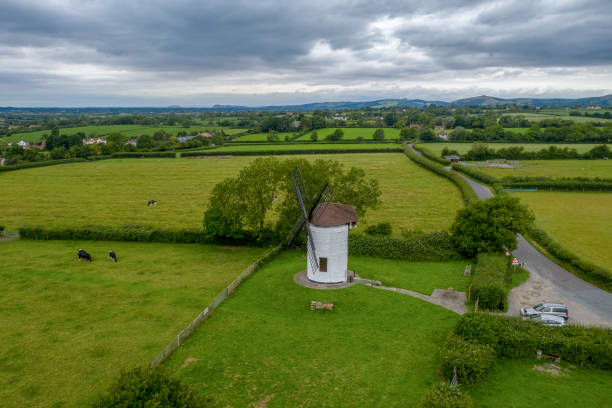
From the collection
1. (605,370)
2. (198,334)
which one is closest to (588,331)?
(605,370)

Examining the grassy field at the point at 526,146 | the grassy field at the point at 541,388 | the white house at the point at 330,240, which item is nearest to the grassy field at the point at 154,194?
the white house at the point at 330,240

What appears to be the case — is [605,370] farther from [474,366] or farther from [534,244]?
[534,244]

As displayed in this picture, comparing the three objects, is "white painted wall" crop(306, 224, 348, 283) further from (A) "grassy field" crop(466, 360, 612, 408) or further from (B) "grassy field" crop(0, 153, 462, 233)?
(B) "grassy field" crop(0, 153, 462, 233)

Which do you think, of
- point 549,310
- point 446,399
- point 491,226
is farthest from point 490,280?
point 446,399

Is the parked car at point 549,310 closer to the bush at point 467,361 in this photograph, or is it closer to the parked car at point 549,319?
the parked car at point 549,319

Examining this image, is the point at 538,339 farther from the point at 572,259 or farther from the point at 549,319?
the point at 572,259
